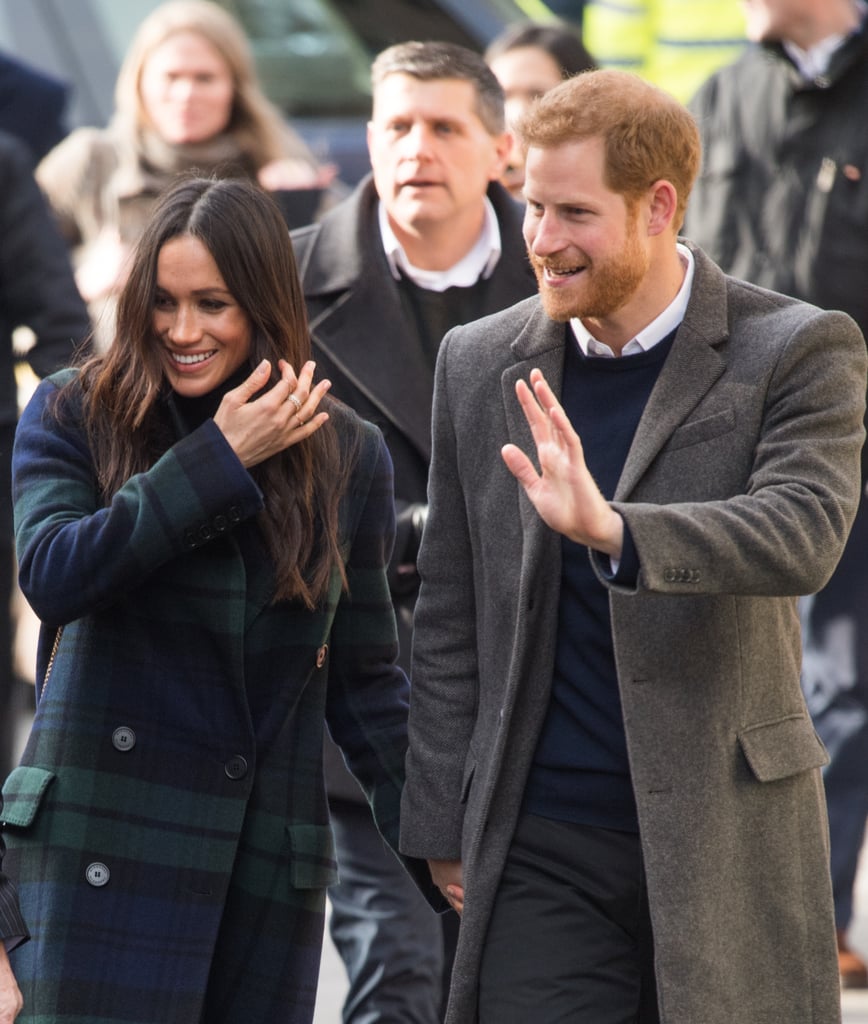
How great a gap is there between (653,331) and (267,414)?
0.62 metres

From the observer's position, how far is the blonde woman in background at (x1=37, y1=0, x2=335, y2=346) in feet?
22.3

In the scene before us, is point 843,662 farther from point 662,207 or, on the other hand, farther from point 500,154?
point 662,207

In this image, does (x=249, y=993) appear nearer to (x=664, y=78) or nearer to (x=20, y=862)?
(x=20, y=862)

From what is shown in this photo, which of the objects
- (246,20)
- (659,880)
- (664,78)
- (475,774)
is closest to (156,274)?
(475,774)

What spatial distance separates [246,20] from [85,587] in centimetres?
550

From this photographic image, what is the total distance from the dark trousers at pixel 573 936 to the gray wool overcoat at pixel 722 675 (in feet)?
0.16

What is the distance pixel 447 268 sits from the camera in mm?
5297

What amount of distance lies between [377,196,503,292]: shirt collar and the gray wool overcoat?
5.34 ft

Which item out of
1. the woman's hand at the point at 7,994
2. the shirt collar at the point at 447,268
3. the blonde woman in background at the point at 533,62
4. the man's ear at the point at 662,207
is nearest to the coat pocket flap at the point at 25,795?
the woman's hand at the point at 7,994

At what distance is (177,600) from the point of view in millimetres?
3674

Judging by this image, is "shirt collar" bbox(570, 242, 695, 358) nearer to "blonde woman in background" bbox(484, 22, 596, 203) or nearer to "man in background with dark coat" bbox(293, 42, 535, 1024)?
"man in background with dark coat" bbox(293, 42, 535, 1024)

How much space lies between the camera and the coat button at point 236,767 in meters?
3.66

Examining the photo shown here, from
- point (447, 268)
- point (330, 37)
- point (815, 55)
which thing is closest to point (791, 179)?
point (815, 55)

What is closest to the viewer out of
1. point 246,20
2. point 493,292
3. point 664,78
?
point 493,292
